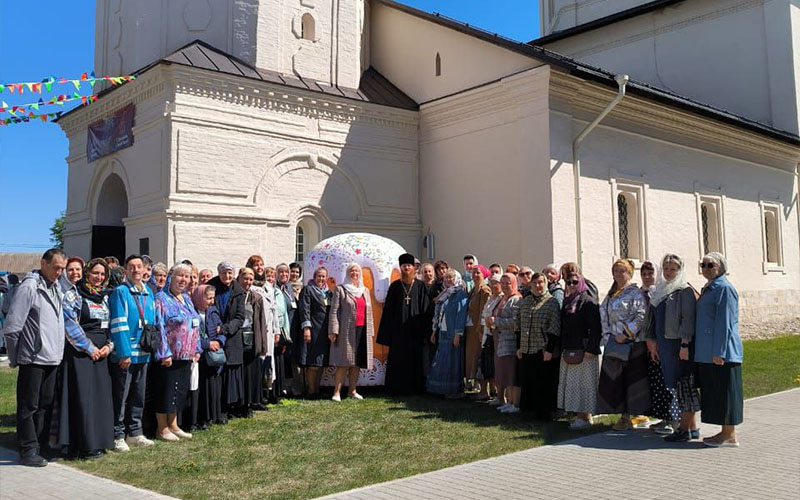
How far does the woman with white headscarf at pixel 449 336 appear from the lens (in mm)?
9719

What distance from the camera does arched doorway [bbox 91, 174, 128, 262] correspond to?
16.7 meters

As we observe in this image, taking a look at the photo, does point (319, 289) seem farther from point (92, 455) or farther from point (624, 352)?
point (624, 352)

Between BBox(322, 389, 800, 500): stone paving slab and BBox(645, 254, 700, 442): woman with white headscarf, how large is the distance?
0.32 meters

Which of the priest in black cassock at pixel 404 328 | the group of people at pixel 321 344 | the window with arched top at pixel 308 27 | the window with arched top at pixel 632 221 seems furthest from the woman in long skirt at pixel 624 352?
the window with arched top at pixel 308 27

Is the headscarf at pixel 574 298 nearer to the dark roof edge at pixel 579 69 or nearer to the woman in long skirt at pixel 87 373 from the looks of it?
the woman in long skirt at pixel 87 373

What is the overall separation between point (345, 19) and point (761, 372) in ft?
41.4

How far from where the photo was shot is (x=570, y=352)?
794 centimetres

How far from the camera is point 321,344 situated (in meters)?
9.78

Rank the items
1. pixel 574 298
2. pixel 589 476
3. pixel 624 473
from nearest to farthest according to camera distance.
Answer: pixel 589 476 → pixel 624 473 → pixel 574 298

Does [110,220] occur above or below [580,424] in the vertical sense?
above

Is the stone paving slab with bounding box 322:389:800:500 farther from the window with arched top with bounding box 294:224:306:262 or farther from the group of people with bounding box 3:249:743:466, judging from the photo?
the window with arched top with bounding box 294:224:306:262

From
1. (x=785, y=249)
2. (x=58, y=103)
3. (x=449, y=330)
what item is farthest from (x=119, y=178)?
(x=785, y=249)

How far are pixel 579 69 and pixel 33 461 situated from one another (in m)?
12.2

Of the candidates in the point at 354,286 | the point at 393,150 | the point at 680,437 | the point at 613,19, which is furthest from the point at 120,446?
the point at 613,19
